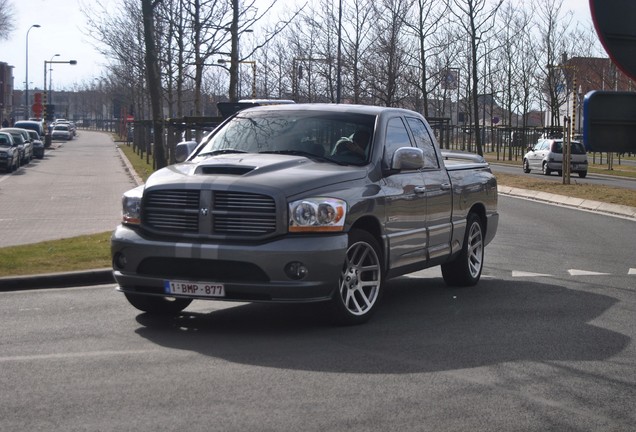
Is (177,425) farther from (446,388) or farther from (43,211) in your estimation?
(43,211)

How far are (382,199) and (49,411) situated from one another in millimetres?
4098

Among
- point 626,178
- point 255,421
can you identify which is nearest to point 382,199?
point 255,421

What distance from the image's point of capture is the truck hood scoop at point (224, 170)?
881 cm

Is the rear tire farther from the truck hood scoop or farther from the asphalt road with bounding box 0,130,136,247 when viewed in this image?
the truck hood scoop

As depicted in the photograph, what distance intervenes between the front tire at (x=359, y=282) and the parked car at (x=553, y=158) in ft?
120

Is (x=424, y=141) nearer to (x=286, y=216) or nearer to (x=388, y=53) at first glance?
(x=286, y=216)

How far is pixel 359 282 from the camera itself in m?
9.08

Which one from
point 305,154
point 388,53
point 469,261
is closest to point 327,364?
point 305,154

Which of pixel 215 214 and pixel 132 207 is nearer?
pixel 215 214

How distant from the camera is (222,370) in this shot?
724 centimetres

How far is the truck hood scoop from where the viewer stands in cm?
881

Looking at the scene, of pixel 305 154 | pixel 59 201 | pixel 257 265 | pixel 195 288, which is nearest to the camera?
pixel 257 265

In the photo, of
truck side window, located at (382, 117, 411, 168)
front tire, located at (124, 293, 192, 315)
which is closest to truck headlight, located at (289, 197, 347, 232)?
truck side window, located at (382, 117, 411, 168)

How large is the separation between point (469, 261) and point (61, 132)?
94.1 m
